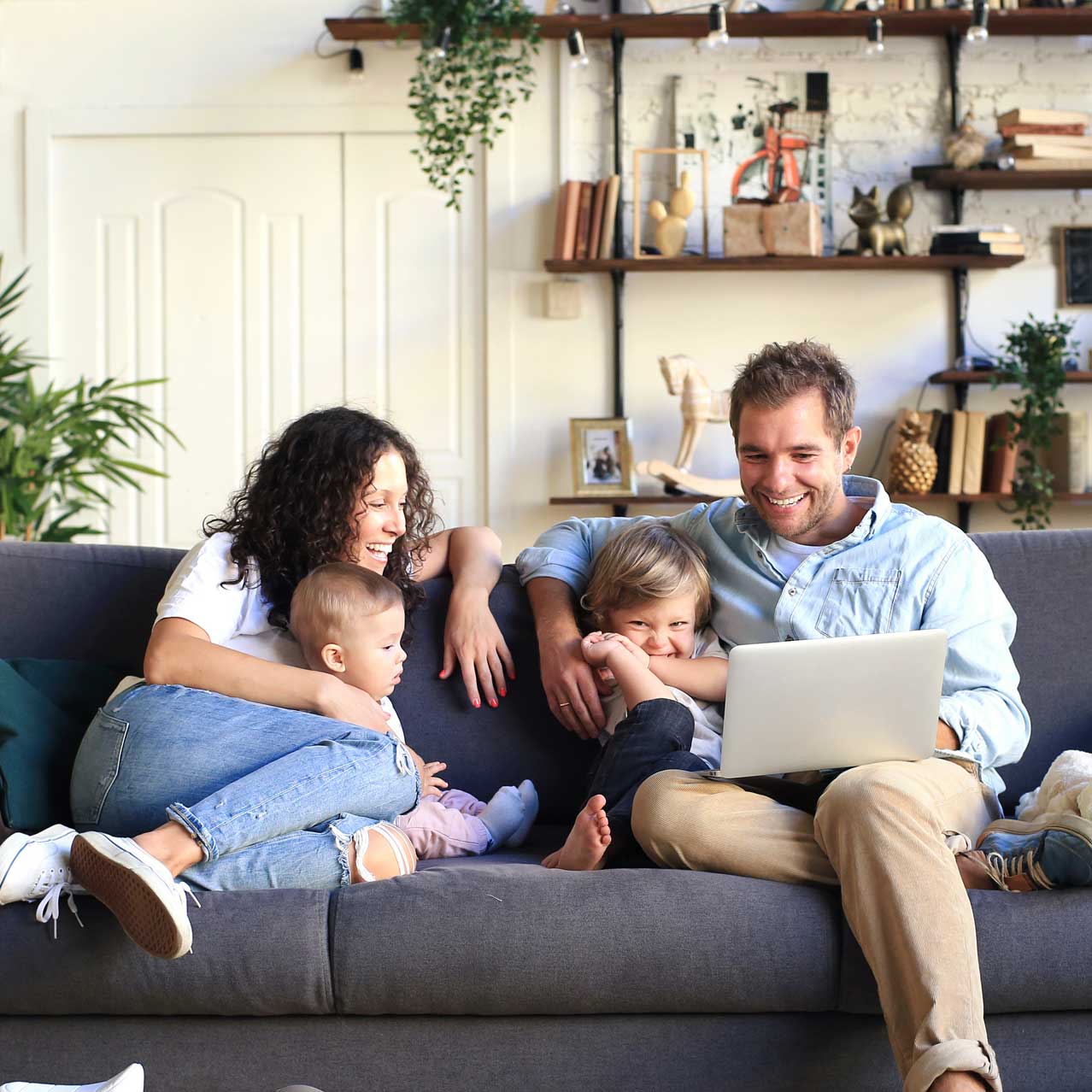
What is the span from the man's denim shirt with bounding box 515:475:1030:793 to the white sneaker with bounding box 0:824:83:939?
1039 mm

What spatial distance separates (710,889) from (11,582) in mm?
1294

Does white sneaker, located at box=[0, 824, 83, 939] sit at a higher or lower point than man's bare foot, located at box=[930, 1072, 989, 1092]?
higher

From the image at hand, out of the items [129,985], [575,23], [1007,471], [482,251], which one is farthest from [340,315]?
[129,985]

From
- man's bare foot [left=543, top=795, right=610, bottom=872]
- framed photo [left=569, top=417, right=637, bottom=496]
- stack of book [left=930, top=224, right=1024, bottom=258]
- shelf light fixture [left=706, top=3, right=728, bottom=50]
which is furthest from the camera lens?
framed photo [left=569, top=417, right=637, bottom=496]

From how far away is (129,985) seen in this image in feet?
4.74

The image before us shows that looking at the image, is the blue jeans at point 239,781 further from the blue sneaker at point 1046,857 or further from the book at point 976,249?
the book at point 976,249

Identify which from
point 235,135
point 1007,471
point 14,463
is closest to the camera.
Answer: point 14,463

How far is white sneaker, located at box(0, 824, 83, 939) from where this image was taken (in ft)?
4.76

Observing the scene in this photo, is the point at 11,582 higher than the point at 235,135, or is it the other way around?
the point at 235,135

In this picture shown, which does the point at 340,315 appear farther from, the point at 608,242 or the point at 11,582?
the point at 11,582

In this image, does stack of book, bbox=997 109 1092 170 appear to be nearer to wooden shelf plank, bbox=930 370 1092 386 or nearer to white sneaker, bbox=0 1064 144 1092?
wooden shelf plank, bbox=930 370 1092 386

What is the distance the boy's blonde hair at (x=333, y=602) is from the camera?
70.6 inches

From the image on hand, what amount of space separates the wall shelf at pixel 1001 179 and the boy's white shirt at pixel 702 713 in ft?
8.77

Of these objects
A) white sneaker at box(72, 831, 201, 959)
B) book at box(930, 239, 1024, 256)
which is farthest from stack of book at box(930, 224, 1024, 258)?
white sneaker at box(72, 831, 201, 959)
